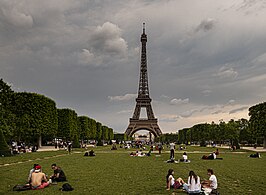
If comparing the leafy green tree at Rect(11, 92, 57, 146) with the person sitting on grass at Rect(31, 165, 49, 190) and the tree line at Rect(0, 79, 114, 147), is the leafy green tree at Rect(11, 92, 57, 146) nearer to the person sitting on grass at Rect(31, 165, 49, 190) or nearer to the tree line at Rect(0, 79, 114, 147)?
the tree line at Rect(0, 79, 114, 147)

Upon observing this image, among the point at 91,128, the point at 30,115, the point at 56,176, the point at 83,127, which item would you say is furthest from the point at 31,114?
the point at 56,176

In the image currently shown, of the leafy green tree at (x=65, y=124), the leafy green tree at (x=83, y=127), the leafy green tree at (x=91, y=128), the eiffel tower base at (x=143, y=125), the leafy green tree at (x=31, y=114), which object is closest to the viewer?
the leafy green tree at (x=31, y=114)

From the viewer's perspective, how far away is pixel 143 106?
380 feet

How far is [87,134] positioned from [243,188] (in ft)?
237

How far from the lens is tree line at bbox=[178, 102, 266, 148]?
2335 inches

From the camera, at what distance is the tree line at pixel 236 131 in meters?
59.3

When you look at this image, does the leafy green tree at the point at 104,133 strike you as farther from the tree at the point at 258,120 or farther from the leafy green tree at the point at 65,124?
the tree at the point at 258,120

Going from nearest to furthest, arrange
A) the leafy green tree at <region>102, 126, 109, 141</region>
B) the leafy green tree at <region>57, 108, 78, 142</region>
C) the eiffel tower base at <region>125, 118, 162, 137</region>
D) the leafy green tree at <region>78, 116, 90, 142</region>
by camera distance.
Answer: the leafy green tree at <region>57, 108, 78, 142</region> < the leafy green tree at <region>78, 116, 90, 142</region> < the eiffel tower base at <region>125, 118, 162, 137</region> < the leafy green tree at <region>102, 126, 109, 141</region>

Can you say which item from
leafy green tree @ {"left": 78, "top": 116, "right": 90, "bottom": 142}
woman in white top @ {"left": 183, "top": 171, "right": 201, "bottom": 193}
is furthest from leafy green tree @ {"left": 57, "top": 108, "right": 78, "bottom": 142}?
woman in white top @ {"left": 183, "top": 171, "right": 201, "bottom": 193}

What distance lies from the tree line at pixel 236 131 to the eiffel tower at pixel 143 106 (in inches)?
531

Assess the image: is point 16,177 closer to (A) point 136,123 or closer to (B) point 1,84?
(B) point 1,84

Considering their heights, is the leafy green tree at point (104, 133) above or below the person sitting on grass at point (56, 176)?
above

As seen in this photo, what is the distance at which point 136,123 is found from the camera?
111 meters

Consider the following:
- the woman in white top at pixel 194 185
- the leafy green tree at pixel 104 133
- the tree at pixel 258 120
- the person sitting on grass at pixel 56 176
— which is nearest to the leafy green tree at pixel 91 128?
the leafy green tree at pixel 104 133
